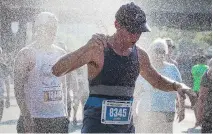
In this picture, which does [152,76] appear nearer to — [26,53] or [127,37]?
[127,37]

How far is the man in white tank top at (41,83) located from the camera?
207 inches

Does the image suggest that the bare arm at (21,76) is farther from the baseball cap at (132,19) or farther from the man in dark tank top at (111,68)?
the baseball cap at (132,19)

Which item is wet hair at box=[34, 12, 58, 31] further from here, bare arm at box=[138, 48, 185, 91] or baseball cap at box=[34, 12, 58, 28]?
bare arm at box=[138, 48, 185, 91]

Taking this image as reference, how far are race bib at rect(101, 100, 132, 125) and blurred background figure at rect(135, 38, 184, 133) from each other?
2.53 metres

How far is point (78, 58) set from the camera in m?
3.80

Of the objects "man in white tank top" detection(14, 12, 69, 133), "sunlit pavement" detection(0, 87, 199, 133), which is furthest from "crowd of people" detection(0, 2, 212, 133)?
"sunlit pavement" detection(0, 87, 199, 133)

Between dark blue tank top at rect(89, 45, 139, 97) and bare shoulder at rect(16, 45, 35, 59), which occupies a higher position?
bare shoulder at rect(16, 45, 35, 59)

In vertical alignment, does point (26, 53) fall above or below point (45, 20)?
below

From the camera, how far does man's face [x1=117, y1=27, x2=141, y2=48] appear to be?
12.8 ft

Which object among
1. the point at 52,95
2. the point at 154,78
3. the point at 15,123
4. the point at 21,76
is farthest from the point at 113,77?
the point at 15,123

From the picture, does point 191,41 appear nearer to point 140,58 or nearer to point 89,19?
point 89,19

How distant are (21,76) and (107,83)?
151cm

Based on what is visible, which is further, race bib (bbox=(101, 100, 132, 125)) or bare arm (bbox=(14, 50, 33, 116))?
bare arm (bbox=(14, 50, 33, 116))

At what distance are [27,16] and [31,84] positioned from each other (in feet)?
49.0
